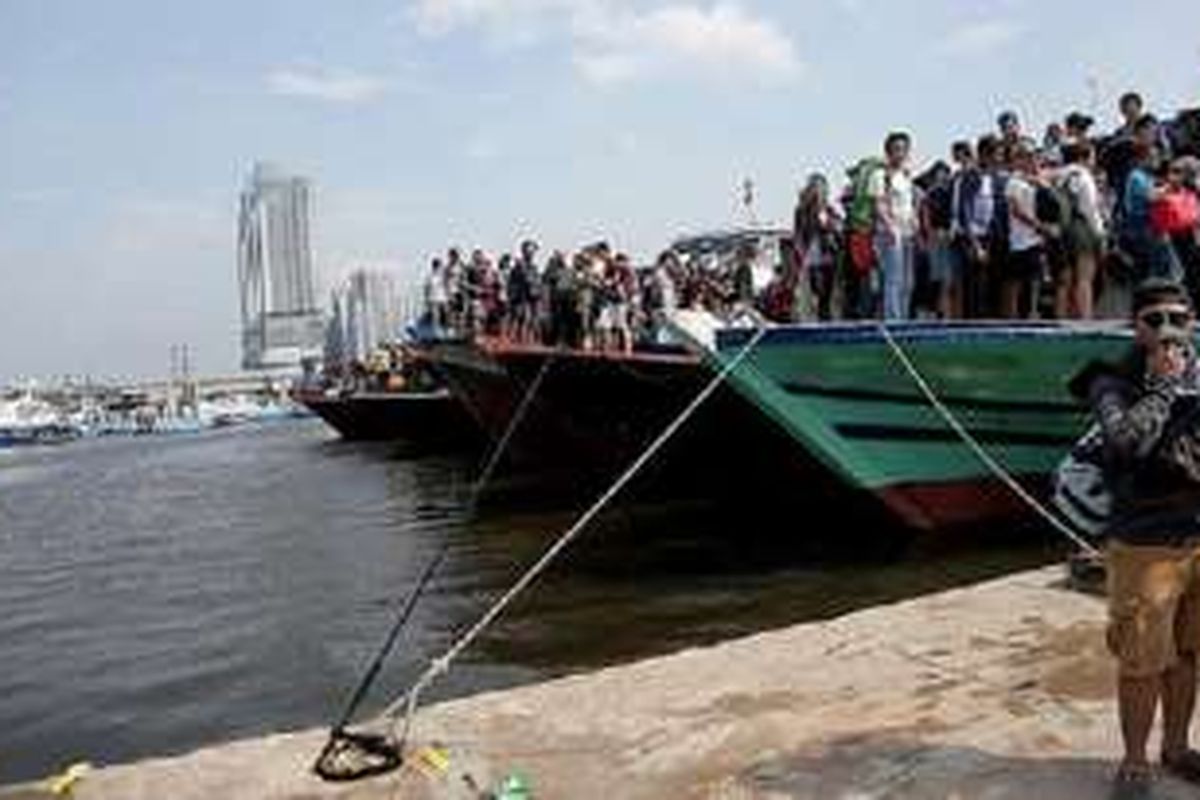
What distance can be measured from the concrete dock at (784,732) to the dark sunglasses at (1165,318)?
1.35 meters

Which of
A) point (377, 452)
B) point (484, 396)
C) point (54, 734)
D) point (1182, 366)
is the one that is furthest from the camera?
point (377, 452)

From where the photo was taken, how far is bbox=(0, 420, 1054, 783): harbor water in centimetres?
1103

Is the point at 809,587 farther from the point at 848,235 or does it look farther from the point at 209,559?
the point at 209,559

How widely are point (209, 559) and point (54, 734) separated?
9.73 metres

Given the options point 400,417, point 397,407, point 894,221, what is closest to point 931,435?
point 894,221

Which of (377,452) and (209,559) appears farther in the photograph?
(377,452)

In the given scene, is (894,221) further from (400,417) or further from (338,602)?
(400,417)

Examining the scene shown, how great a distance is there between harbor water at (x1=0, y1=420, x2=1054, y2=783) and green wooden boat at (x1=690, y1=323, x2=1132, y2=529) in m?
0.76

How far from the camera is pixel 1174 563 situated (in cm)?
505

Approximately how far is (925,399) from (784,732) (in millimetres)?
7929

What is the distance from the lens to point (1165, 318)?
16.4 ft

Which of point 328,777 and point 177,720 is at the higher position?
point 328,777

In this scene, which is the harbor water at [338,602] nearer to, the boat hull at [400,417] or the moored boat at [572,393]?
the moored boat at [572,393]

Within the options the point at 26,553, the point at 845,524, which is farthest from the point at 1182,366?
the point at 26,553
